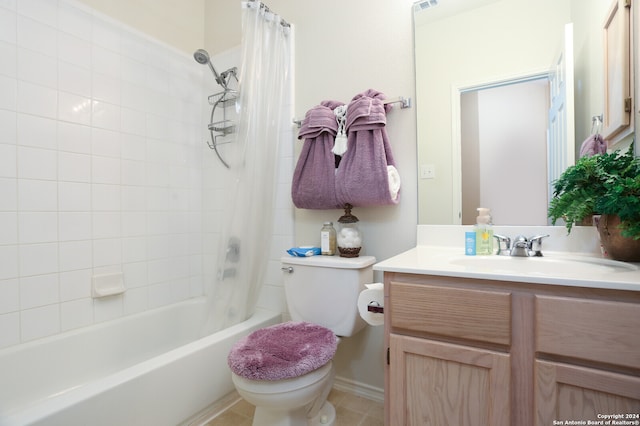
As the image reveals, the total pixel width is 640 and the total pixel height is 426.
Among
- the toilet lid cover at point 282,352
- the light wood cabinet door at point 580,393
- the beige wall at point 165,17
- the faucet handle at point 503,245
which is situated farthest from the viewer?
the beige wall at point 165,17

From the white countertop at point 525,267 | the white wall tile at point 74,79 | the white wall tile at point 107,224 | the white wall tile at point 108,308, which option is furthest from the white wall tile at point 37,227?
the white countertop at point 525,267

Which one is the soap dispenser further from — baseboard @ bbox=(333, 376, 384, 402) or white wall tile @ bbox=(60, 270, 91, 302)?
white wall tile @ bbox=(60, 270, 91, 302)

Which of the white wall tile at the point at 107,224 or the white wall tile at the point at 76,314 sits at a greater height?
the white wall tile at the point at 107,224

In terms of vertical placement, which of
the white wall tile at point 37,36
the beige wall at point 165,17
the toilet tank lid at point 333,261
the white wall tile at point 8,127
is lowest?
the toilet tank lid at point 333,261

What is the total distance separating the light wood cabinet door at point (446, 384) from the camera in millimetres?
823

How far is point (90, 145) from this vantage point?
1.58 metres

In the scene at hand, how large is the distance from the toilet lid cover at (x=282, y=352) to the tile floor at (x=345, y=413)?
18.5 inches

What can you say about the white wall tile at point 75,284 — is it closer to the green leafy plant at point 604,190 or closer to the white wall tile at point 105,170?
the white wall tile at point 105,170

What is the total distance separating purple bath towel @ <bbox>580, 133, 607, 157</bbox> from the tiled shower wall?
4.60 ft

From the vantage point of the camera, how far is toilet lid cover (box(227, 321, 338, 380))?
1087 mm

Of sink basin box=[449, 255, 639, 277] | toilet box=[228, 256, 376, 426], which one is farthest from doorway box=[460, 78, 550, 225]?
toilet box=[228, 256, 376, 426]

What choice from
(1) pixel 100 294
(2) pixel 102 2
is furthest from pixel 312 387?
(2) pixel 102 2

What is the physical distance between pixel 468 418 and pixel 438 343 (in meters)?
0.21

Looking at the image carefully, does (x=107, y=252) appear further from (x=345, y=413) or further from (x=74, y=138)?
(x=345, y=413)
